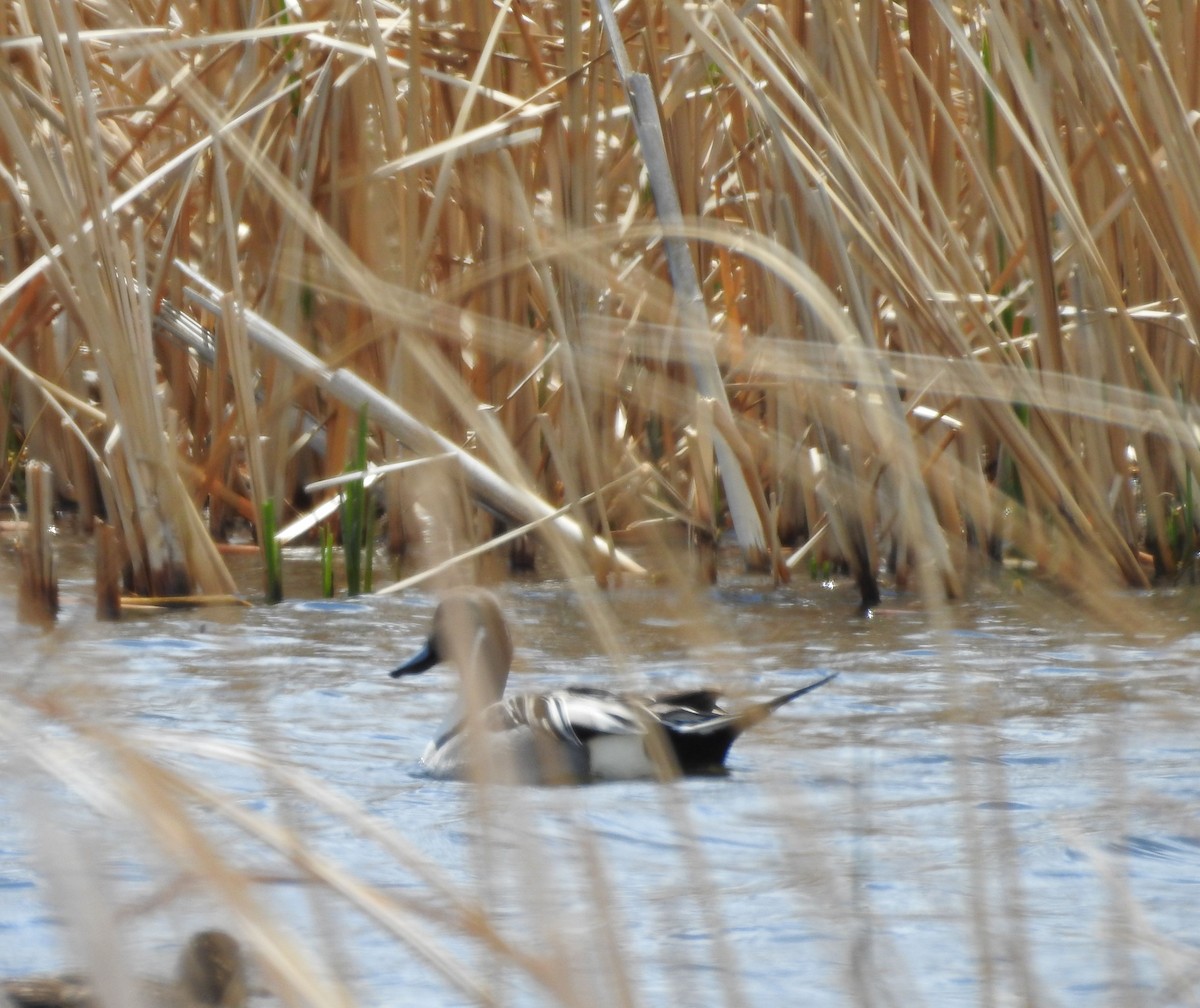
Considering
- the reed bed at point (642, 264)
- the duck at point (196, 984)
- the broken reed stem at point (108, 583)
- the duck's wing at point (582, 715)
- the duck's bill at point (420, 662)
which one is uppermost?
the reed bed at point (642, 264)

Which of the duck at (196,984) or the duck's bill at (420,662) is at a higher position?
the duck's bill at (420,662)

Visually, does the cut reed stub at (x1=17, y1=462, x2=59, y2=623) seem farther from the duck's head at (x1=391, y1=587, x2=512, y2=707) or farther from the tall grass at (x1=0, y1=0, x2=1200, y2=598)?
the duck's head at (x1=391, y1=587, x2=512, y2=707)

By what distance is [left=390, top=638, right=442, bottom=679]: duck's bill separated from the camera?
434 cm

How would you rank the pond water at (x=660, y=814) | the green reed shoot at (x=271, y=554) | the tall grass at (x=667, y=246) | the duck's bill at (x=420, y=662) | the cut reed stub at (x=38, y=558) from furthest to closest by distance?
the green reed shoot at (x=271, y=554), the cut reed stub at (x=38, y=558), the duck's bill at (x=420, y=662), the tall grass at (x=667, y=246), the pond water at (x=660, y=814)

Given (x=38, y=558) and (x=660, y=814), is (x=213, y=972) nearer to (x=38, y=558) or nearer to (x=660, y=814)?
(x=660, y=814)

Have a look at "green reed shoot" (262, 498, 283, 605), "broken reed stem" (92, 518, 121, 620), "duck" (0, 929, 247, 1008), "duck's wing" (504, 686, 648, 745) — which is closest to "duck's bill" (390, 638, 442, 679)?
"duck's wing" (504, 686, 648, 745)

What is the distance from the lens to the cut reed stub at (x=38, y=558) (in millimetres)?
4836

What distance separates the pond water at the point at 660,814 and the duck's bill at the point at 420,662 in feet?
0.35

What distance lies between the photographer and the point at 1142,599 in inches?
196

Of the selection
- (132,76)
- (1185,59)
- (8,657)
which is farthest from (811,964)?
(132,76)

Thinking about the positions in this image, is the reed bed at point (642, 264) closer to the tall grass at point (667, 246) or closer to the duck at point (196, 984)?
the tall grass at point (667, 246)

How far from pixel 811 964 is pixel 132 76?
469 cm

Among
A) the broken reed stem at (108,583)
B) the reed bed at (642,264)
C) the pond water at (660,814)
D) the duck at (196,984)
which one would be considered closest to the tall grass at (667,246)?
the reed bed at (642,264)

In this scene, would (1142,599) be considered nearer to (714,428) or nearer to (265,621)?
(714,428)
